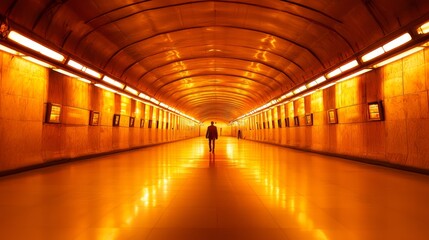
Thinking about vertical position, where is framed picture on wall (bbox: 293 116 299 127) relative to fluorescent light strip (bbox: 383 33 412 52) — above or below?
below

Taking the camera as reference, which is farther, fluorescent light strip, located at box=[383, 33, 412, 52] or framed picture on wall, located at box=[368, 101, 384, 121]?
framed picture on wall, located at box=[368, 101, 384, 121]

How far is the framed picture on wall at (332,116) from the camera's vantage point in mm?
12953

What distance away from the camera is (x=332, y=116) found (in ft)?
43.4

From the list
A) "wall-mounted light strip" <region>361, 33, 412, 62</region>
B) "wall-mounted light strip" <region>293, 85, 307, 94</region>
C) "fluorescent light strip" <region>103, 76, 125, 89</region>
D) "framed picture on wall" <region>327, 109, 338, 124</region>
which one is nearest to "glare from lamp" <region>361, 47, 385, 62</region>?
"wall-mounted light strip" <region>361, 33, 412, 62</region>

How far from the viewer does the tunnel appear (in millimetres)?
3756

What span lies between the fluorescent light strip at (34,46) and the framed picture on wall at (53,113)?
5.49 feet

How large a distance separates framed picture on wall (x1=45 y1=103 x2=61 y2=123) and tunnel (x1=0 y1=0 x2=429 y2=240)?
0.05 metres

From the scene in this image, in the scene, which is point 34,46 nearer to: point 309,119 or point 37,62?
point 37,62

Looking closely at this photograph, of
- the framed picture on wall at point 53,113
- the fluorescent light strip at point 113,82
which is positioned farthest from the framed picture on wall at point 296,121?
the framed picture on wall at point 53,113

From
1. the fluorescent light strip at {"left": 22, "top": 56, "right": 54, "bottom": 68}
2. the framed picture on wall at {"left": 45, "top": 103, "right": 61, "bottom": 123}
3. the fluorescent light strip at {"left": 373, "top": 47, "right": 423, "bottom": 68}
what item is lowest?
the framed picture on wall at {"left": 45, "top": 103, "right": 61, "bottom": 123}

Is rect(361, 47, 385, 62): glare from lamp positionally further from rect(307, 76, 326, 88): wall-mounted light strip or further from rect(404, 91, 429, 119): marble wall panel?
rect(307, 76, 326, 88): wall-mounted light strip

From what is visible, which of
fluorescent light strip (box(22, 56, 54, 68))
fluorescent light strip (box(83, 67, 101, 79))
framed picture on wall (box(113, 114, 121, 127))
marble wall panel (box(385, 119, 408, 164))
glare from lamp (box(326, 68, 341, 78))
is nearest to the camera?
fluorescent light strip (box(22, 56, 54, 68))

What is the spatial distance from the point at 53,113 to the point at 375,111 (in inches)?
452

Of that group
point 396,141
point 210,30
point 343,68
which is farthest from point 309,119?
point 210,30
